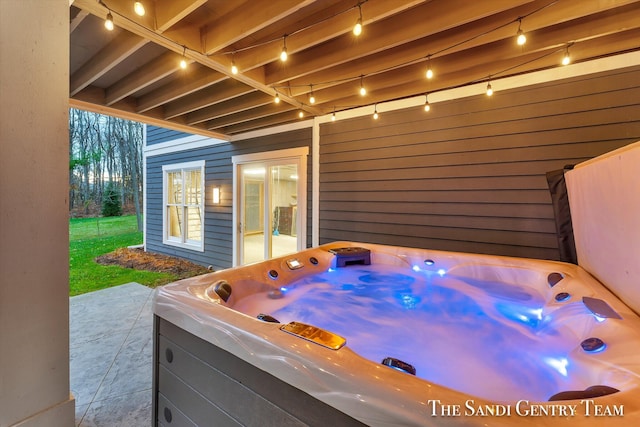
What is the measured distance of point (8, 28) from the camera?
1121 mm

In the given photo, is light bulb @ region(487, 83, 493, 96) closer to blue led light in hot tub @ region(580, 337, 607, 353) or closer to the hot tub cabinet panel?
blue led light in hot tub @ region(580, 337, 607, 353)

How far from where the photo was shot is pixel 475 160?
8.57 ft

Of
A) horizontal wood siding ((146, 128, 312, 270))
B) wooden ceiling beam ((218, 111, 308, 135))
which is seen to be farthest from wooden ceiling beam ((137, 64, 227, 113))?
horizontal wood siding ((146, 128, 312, 270))

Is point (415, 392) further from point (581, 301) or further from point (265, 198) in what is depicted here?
point (265, 198)

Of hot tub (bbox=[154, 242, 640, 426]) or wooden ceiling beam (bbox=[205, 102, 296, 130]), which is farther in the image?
wooden ceiling beam (bbox=[205, 102, 296, 130])

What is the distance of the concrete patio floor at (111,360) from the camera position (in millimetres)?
1554

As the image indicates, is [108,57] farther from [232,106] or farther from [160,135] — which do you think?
[160,135]

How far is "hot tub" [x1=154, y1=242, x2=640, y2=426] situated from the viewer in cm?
65

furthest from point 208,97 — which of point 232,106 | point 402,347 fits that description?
point 402,347

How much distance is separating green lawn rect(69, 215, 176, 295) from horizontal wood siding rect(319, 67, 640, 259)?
11.3ft

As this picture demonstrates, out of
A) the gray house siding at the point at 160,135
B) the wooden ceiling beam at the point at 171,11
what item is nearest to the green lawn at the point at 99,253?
the gray house siding at the point at 160,135

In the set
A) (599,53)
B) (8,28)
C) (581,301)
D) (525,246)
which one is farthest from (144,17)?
(525,246)

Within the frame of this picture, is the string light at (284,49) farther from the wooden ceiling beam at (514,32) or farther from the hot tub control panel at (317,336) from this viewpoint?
the hot tub control panel at (317,336)

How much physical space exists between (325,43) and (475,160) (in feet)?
5.88
